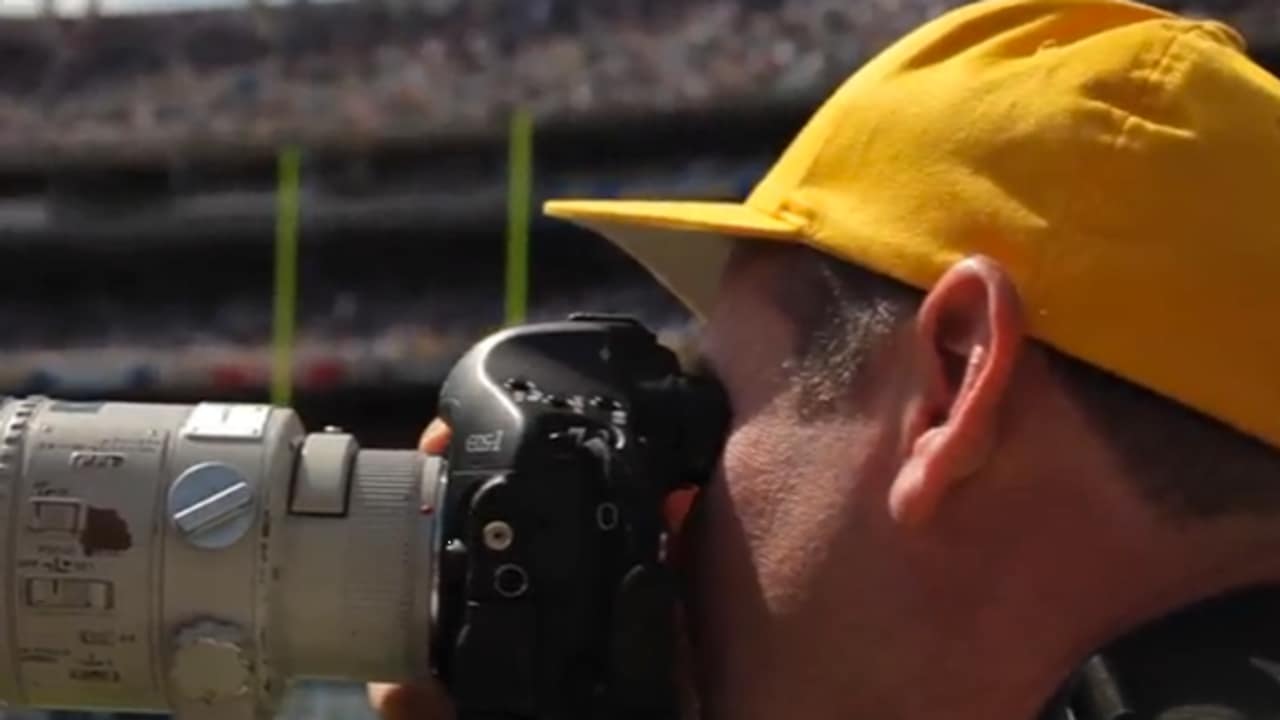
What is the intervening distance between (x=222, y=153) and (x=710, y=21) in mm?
466

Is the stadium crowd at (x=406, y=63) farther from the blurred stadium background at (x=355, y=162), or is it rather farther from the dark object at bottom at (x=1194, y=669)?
the dark object at bottom at (x=1194, y=669)

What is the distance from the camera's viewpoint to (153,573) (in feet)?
2.41

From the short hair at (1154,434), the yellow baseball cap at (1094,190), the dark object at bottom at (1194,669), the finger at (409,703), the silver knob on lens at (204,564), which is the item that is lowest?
the finger at (409,703)

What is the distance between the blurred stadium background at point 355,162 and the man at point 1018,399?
1353mm

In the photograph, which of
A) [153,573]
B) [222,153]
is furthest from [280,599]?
[222,153]

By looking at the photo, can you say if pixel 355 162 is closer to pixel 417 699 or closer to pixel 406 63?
pixel 406 63

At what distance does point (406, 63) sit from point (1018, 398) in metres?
1.67

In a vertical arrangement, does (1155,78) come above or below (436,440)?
above

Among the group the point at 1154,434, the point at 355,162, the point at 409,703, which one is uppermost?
the point at 1154,434

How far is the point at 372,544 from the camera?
0.74 m

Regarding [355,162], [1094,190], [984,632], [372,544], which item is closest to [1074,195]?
[1094,190]

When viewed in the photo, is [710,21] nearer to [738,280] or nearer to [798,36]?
[798,36]

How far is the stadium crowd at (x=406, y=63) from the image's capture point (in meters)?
2.17

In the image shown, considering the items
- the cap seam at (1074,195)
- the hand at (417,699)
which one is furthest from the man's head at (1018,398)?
the hand at (417,699)
